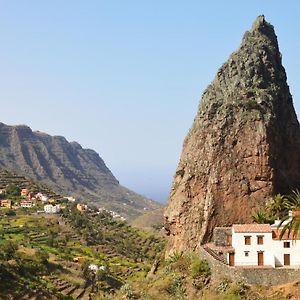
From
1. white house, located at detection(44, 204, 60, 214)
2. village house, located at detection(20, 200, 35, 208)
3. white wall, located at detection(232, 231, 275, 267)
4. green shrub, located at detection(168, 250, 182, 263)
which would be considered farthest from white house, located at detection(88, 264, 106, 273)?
white wall, located at detection(232, 231, 275, 267)

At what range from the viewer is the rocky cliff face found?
46.8 metres

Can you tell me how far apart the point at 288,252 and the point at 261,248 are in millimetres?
1933

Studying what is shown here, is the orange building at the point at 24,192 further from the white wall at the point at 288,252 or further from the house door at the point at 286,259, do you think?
the house door at the point at 286,259

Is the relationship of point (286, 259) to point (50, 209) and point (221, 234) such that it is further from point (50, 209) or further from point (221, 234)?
point (50, 209)

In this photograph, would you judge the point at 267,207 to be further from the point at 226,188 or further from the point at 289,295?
the point at 289,295

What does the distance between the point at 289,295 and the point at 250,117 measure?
776 inches

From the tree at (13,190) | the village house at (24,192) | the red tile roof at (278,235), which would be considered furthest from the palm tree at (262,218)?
the village house at (24,192)

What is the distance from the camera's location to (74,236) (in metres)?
116

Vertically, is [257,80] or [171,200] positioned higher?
[257,80]

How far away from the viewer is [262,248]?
3859 cm

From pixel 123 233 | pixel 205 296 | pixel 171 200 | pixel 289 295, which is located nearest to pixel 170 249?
pixel 171 200

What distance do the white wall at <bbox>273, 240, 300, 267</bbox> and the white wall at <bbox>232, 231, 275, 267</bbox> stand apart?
33cm

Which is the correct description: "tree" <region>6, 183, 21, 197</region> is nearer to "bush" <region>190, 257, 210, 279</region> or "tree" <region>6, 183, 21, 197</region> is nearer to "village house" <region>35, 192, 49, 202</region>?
"village house" <region>35, 192, 49, 202</region>

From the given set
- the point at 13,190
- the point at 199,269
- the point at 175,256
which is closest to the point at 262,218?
the point at 199,269
